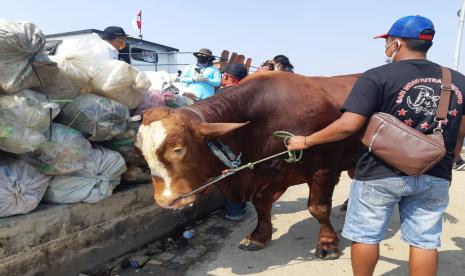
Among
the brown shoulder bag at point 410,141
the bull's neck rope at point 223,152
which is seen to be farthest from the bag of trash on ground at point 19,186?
the brown shoulder bag at point 410,141

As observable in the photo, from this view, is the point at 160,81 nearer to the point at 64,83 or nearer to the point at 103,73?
the point at 103,73

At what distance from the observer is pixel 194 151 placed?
3238mm

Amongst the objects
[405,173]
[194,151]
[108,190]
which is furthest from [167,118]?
[405,173]

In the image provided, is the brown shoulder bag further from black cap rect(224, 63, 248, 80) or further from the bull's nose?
black cap rect(224, 63, 248, 80)

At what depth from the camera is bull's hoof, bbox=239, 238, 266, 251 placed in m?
4.20

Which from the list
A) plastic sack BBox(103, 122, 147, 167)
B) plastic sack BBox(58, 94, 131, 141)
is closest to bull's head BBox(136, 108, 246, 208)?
plastic sack BBox(58, 94, 131, 141)

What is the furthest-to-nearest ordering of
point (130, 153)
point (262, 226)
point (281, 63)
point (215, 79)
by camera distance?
point (281, 63)
point (215, 79)
point (262, 226)
point (130, 153)

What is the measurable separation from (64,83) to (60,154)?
2.06 feet

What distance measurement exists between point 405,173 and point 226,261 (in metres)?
2.03

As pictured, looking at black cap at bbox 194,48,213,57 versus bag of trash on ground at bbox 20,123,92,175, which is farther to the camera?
black cap at bbox 194,48,213,57

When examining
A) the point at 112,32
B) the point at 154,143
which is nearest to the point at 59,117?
the point at 154,143

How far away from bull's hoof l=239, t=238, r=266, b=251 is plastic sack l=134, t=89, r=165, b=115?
168cm

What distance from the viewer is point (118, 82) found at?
3.67 metres

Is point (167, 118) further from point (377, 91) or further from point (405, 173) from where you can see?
point (405, 173)
